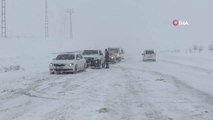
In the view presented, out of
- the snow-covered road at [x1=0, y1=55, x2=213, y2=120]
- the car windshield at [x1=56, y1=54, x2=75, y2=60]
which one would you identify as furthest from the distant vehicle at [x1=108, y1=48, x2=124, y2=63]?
the snow-covered road at [x1=0, y1=55, x2=213, y2=120]

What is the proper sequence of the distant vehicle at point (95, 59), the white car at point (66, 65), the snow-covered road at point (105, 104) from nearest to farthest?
1. the snow-covered road at point (105, 104)
2. the white car at point (66, 65)
3. the distant vehicle at point (95, 59)

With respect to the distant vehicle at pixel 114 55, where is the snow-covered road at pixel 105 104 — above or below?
below

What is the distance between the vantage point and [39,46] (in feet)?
331

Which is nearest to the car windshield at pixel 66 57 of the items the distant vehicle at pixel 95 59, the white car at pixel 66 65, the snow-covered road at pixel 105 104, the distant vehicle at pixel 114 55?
the white car at pixel 66 65

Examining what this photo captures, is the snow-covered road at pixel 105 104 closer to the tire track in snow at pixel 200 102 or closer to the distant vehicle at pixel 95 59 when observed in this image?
the tire track in snow at pixel 200 102

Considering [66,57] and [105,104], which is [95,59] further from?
[105,104]

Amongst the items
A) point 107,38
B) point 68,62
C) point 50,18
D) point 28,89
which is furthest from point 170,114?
point 107,38

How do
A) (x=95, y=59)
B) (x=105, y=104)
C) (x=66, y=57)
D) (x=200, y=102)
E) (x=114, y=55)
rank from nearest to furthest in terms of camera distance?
(x=105, y=104) < (x=200, y=102) < (x=66, y=57) < (x=95, y=59) < (x=114, y=55)

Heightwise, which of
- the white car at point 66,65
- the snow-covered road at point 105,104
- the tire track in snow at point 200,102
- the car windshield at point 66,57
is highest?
the car windshield at point 66,57

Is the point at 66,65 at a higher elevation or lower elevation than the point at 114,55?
lower

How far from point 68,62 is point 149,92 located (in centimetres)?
1466

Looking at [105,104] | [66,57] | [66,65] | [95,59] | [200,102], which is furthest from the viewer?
[95,59]

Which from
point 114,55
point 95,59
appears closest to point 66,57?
point 95,59

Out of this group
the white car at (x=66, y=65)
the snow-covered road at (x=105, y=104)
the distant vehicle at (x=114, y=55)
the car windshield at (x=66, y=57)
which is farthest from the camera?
the distant vehicle at (x=114, y=55)
